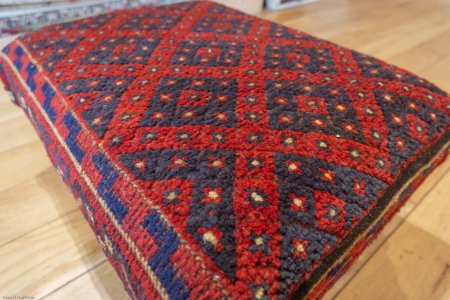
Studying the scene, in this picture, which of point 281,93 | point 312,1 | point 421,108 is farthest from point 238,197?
point 312,1

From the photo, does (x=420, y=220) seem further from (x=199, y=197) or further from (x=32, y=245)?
(x=32, y=245)

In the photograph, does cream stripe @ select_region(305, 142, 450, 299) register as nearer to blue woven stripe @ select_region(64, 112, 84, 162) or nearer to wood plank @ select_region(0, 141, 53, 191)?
blue woven stripe @ select_region(64, 112, 84, 162)

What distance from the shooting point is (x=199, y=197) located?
405 mm

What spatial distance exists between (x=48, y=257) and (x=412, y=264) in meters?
0.82

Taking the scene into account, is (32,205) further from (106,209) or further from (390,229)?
(390,229)

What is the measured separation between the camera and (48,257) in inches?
28.6

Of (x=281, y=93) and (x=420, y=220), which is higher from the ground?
(x=281, y=93)

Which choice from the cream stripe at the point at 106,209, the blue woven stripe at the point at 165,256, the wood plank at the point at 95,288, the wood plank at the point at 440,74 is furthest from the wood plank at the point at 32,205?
the wood plank at the point at 440,74

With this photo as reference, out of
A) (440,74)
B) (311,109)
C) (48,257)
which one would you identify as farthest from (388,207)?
(440,74)

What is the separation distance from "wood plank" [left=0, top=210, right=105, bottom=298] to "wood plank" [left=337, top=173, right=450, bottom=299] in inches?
22.4

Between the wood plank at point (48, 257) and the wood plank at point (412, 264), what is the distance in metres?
0.57

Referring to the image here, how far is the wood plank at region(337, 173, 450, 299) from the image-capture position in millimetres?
690

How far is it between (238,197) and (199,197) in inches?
1.9

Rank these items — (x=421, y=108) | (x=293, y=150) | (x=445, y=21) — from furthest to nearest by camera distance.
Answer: (x=445, y=21), (x=421, y=108), (x=293, y=150)
